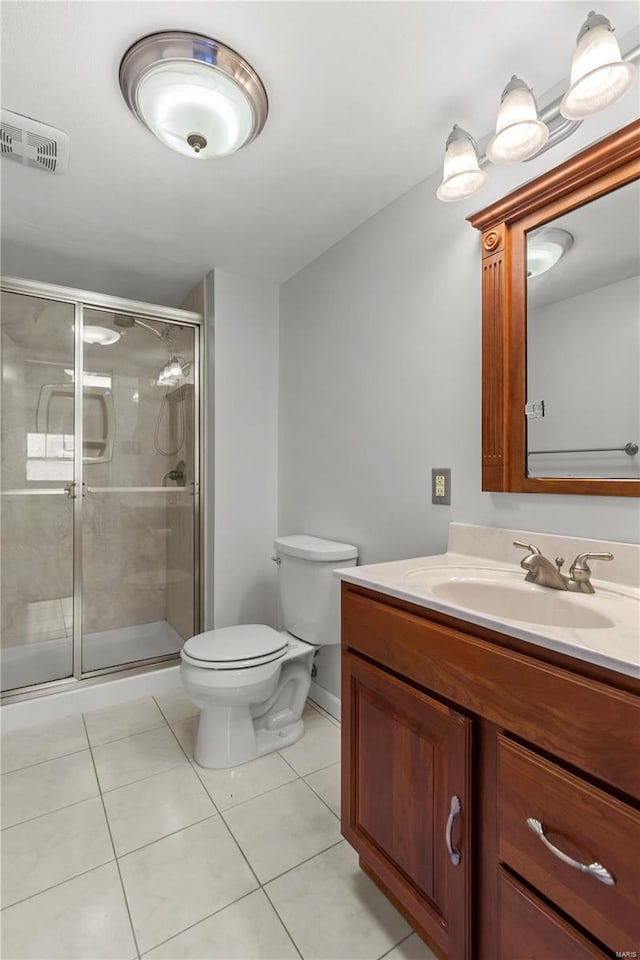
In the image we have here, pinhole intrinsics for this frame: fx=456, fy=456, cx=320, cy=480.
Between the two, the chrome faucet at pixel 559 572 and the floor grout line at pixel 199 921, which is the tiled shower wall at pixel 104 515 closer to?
the floor grout line at pixel 199 921

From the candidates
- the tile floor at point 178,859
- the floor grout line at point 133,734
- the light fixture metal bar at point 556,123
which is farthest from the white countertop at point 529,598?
the floor grout line at point 133,734

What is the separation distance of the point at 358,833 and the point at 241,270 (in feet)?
8.11

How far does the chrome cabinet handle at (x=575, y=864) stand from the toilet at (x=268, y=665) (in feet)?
3.80

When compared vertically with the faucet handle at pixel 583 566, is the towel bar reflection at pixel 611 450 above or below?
above

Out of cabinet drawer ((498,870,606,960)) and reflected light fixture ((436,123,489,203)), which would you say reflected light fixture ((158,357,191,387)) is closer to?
reflected light fixture ((436,123,489,203))

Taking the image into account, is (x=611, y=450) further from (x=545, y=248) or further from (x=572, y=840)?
(x=572, y=840)

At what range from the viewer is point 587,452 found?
1.21 meters

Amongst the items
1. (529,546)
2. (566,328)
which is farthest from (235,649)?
(566,328)

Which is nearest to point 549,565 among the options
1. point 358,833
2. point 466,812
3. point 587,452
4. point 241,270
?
point 587,452

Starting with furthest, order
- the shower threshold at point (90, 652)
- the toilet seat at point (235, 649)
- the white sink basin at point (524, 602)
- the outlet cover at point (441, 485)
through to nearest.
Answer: the shower threshold at point (90, 652), the toilet seat at point (235, 649), the outlet cover at point (441, 485), the white sink basin at point (524, 602)

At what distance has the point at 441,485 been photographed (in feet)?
5.23

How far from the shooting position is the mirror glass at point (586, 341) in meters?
1.13

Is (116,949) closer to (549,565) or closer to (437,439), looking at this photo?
(549,565)

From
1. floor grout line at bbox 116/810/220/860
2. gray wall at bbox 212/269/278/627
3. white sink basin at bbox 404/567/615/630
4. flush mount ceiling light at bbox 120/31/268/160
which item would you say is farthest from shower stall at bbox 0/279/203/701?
white sink basin at bbox 404/567/615/630
